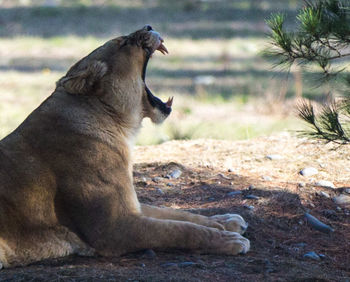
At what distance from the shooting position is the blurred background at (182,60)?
32.8ft

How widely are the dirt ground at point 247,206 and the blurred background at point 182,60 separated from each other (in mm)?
1526

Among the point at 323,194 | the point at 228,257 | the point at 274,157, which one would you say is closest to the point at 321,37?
the point at 323,194

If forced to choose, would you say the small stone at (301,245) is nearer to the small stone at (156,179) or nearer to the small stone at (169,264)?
the small stone at (169,264)

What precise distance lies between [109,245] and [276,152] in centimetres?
273

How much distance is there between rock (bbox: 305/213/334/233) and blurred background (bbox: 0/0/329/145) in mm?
3086

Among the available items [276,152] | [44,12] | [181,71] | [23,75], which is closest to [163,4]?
[44,12]

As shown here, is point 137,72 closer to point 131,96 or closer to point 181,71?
point 131,96

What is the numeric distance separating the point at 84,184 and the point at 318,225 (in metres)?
1.69

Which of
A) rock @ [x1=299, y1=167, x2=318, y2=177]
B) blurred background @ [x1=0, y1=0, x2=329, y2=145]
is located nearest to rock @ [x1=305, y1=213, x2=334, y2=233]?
rock @ [x1=299, y1=167, x2=318, y2=177]

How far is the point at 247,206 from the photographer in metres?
4.80

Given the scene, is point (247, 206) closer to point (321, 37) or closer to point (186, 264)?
point (186, 264)

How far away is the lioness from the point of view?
3898 millimetres

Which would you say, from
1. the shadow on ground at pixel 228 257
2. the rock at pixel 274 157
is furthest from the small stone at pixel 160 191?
the rock at pixel 274 157

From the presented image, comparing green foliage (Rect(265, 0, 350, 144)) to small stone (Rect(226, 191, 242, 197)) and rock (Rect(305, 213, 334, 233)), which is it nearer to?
rock (Rect(305, 213, 334, 233))
